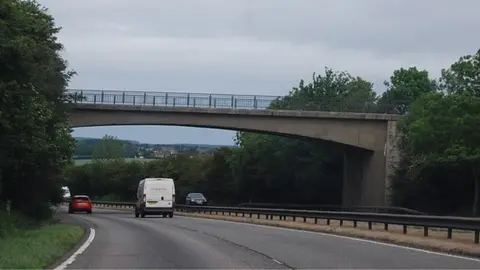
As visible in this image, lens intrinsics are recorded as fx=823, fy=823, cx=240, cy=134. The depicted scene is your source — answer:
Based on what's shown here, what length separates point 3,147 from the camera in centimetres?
2938

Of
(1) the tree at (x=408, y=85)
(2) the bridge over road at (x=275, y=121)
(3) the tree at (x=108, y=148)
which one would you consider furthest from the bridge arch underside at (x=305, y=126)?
(3) the tree at (x=108, y=148)

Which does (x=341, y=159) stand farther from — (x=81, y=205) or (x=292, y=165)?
(x=81, y=205)

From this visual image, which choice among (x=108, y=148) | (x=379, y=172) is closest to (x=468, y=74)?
(x=379, y=172)

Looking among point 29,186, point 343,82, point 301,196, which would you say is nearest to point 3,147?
point 29,186

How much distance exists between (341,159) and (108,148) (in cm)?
10897

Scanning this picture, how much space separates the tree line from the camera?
5181 cm

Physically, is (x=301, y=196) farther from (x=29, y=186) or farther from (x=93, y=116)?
(x=29, y=186)

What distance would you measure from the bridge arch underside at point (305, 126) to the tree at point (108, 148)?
107600mm

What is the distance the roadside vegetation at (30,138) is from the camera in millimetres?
21359

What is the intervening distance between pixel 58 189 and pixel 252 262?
111 ft

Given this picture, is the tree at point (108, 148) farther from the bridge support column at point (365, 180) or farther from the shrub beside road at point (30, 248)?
the shrub beside road at point (30, 248)

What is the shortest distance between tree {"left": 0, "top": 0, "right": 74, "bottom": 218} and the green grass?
535 centimetres

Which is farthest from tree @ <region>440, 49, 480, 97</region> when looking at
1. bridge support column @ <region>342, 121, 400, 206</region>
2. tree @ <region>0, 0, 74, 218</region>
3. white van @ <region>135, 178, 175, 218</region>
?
tree @ <region>0, 0, 74, 218</region>

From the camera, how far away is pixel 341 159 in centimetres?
7150
